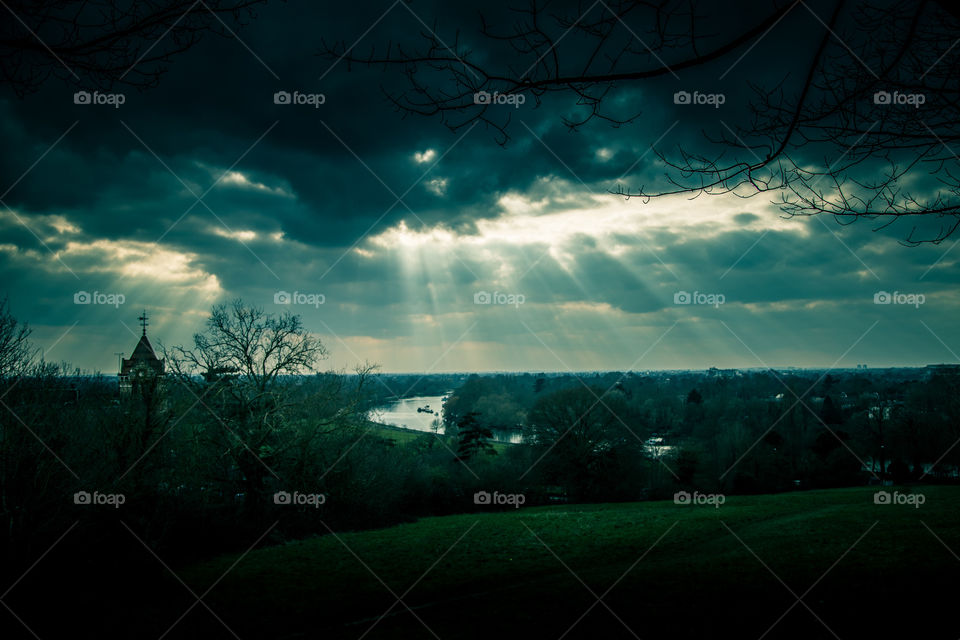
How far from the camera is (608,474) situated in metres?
32.1

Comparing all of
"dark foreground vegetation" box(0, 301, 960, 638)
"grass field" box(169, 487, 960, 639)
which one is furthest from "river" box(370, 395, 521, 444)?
"grass field" box(169, 487, 960, 639)

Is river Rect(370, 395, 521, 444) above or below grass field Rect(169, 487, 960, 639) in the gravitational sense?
above

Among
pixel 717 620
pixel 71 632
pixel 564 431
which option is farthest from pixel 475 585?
pixel 564 431

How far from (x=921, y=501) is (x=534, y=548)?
17.0 metres

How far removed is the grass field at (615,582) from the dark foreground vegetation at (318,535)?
6 cm

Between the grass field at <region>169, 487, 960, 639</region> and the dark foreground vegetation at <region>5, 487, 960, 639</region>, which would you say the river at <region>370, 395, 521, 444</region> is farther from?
the dark foreground vegetation at <region>5, 487, 960, 639</region>

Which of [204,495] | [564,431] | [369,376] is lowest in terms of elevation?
[204,495]

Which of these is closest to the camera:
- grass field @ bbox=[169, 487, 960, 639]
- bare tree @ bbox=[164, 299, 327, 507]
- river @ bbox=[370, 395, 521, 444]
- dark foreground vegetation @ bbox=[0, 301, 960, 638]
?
grass field @ bbox=[169, 487, 960, 639]

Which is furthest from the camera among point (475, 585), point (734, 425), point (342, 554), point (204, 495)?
point (734, 425)

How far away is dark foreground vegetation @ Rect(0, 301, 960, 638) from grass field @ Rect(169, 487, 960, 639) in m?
0.06

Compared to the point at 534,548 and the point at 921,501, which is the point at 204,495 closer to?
the point at 534,548

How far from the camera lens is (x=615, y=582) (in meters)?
8.43

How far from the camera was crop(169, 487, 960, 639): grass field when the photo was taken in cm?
603

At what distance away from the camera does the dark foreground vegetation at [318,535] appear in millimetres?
7195
